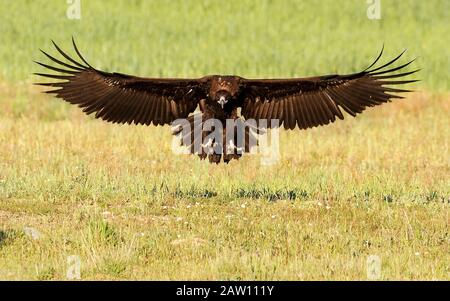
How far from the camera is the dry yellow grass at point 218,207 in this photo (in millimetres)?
8477

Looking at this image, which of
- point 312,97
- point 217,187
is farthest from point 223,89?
point 217,187

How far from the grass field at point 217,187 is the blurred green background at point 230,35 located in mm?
115

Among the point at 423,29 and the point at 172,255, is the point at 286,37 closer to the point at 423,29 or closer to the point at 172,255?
the point at 423,29

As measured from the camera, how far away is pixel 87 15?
30172 millimetres

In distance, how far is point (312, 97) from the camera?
11.0 meters

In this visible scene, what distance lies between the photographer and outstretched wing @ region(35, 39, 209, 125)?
424 inches

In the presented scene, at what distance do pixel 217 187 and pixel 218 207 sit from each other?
1308 millimetres

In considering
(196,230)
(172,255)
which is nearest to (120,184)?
(196,230)

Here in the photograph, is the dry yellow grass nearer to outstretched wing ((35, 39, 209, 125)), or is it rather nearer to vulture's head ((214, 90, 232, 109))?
outstretched wing ((35, 39, 209, 125))

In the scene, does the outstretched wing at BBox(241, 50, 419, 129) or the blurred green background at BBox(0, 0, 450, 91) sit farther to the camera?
the blurred green background at BBox(0, 0, 450, 91)

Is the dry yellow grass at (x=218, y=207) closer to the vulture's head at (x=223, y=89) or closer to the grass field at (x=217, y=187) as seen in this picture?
the grass field at (x=217, y=187)

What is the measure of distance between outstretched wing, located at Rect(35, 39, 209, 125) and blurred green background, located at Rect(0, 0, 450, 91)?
1059 cm

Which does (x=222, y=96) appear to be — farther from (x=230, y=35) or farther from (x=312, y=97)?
(x=230, y=35)

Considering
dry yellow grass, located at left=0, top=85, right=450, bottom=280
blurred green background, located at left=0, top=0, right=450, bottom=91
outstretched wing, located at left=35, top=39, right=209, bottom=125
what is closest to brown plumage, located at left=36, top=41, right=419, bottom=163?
outstretched wing, located at left=35, top=39, right=209, bottom=125
